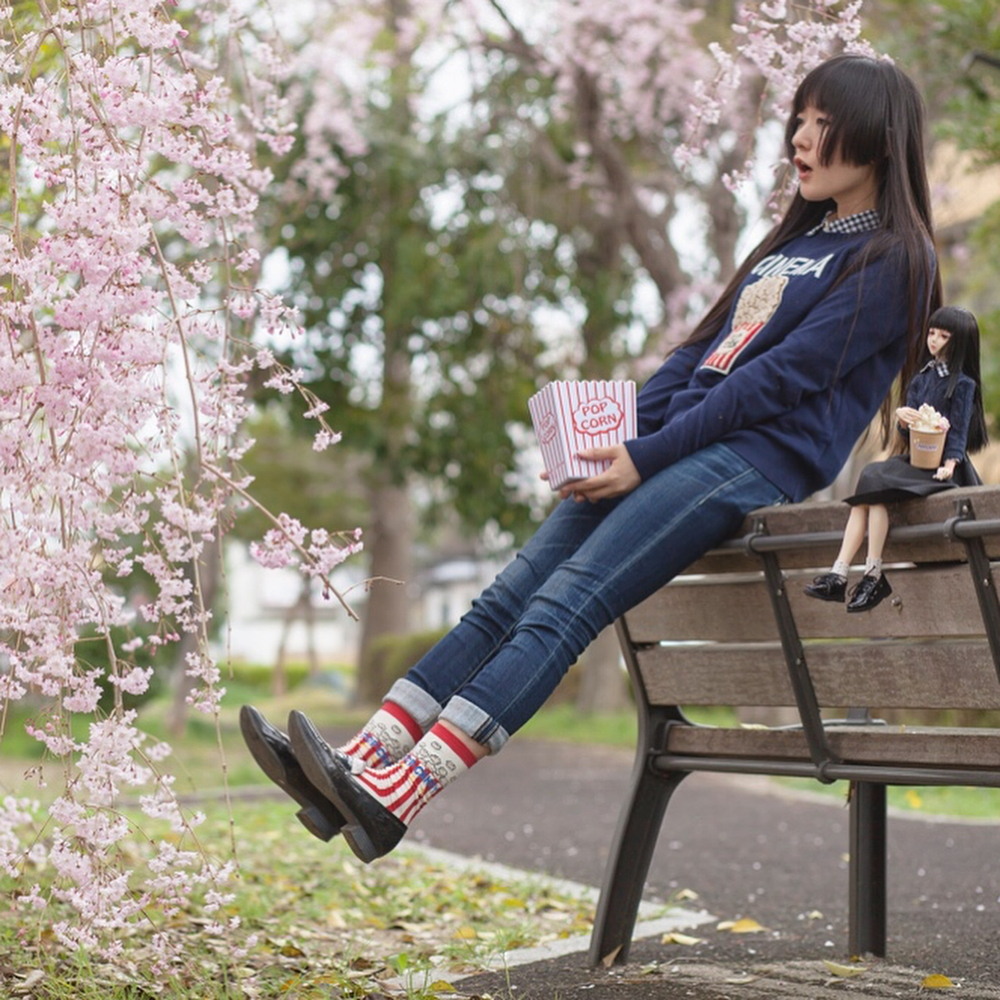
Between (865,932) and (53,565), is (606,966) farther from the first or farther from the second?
(53,565)

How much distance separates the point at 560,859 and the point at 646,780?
234cm

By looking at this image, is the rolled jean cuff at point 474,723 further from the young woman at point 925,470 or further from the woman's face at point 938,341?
the woman's face at point 938,341

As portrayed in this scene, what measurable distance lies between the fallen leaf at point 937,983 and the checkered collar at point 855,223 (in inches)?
61.3

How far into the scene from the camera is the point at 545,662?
8.68ft

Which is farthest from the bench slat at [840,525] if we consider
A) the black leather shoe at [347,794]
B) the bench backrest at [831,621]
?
the black leather shoe at [347,794]

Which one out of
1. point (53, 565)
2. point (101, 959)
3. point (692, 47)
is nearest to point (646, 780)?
point (101, 959)

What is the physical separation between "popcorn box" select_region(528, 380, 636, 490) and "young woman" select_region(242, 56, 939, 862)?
0.11 feet

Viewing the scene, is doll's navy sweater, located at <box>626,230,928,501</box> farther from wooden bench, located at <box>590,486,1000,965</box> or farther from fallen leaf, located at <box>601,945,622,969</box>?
fallen leaf, located at <box>601,945,622,969</box>

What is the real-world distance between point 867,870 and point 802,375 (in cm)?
117

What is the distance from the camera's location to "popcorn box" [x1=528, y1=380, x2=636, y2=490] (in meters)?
2.86

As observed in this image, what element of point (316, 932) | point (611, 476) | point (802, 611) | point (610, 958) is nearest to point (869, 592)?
point (802, 611)

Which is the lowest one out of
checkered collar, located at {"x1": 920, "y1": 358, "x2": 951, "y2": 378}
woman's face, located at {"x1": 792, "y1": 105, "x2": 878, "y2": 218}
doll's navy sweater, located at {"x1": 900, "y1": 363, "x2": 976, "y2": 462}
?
doll's navy sweater, located at {"x1": 900, "y1": 363, "x2": 976, "y2": 462}

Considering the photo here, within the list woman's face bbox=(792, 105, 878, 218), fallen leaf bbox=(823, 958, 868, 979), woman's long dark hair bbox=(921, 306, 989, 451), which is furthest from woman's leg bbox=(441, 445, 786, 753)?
fallen leaf bbox=(823, 958, 868, 979)

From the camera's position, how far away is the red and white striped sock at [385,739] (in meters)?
2.69
